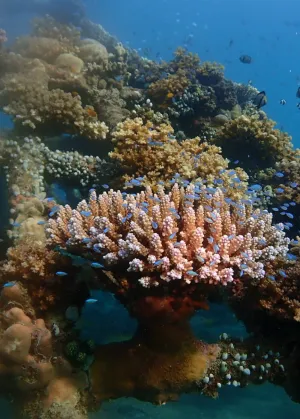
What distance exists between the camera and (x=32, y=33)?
12312mm

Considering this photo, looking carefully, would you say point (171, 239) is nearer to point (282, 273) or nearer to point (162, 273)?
point (162, 273)

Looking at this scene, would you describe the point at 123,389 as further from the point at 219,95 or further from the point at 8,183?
the point at 219,95

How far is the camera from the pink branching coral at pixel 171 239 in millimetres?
3885

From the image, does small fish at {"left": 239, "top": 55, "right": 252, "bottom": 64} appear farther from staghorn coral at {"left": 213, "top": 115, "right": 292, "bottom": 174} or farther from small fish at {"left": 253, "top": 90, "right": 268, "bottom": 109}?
staghorn coral at {"left": 213, "top": 115, "right": 292, "bottom": 174}

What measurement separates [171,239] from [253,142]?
592cm

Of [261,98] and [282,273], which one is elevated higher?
[261,98]

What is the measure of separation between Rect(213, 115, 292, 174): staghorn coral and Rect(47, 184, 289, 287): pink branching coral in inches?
179

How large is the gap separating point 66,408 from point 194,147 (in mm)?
5483

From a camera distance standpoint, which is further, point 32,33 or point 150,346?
point 32,33

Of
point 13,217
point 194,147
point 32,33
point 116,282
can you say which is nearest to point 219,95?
point 194,147

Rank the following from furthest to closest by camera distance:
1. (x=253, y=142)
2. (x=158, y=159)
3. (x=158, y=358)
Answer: (x=253, y=142)
(x=158, y=159)
(x=158, y=358)

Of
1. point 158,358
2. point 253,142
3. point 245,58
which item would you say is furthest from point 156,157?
point 245,58

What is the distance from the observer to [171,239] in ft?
13.4

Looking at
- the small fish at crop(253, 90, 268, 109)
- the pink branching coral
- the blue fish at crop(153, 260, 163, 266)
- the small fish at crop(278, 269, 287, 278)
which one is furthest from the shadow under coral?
the small fish at crop(253, 90, 268, 109)
